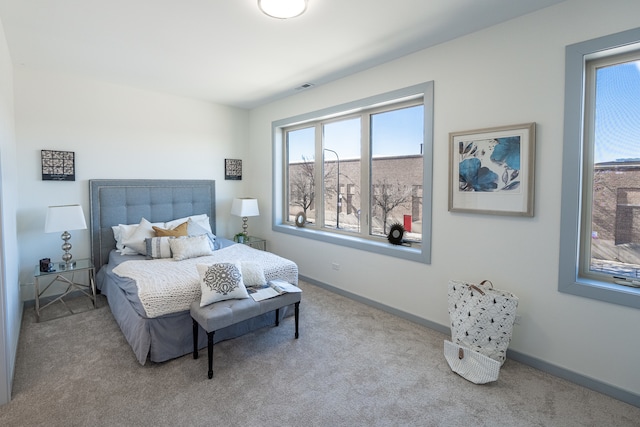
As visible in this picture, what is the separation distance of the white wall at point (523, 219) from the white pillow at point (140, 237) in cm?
278

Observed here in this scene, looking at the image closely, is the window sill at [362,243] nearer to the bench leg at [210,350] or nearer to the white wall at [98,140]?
the white wall at [98,140]

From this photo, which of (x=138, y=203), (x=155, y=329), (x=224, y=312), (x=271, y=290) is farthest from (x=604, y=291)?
(x=138, y=203)

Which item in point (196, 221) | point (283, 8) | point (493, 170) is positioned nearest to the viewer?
point (283, 8)

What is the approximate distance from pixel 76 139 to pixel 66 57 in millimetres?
944

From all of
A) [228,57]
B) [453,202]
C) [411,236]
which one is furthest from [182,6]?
[411,236]

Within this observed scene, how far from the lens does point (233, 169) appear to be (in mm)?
5020

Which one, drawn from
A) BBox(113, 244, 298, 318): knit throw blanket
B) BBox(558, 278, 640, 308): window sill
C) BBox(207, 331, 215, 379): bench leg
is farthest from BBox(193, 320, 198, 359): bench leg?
BBox(558, 278, 640, 308): window sill

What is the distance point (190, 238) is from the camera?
11.6 ft

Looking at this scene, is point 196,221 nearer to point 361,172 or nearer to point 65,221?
point 65,221

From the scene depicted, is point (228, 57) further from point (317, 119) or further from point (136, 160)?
point (136, 160)

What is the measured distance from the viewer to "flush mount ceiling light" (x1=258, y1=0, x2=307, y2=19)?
208 cm

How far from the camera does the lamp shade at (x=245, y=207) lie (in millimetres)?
4539

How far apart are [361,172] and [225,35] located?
1.97 m

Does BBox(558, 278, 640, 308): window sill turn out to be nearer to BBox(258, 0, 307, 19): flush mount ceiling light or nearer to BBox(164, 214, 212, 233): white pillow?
BBox(258, 0, 307, 19): flush mount ceiling light
